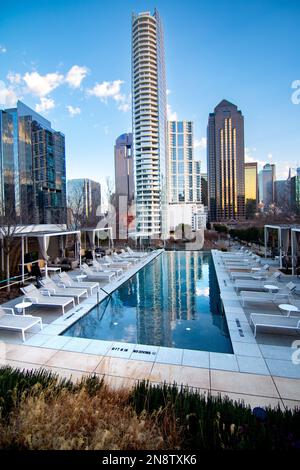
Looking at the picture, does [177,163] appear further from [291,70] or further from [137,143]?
[291,70]

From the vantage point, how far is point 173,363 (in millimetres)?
4629

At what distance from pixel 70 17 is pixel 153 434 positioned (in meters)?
17.5

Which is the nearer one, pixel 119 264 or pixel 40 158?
pixel 119 264

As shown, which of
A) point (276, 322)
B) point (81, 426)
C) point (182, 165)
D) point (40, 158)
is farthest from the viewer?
point (182, 165)

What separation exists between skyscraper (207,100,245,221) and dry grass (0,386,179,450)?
75876 millimetres

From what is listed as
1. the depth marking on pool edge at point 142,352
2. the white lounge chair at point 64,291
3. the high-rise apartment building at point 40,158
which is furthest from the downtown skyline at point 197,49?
the high-rise apartment building at point 40,158

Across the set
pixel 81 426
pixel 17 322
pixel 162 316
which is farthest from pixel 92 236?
pixel 81 426

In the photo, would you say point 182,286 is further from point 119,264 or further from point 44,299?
point 44,299

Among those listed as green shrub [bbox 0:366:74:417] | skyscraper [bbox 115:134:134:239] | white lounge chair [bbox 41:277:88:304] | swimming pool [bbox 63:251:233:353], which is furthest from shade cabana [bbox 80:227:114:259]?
green shrub [bbox 0:366:74:417]

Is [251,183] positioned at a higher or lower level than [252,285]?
higher

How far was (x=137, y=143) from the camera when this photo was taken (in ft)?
188

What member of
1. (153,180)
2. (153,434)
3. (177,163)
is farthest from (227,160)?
(153,434)

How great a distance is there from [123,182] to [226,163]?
39.5 metres

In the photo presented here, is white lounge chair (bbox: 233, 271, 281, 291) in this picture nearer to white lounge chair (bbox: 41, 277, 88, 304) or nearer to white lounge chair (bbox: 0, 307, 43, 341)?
white lounge chair (bbox: 41, 277, 88, 304)
